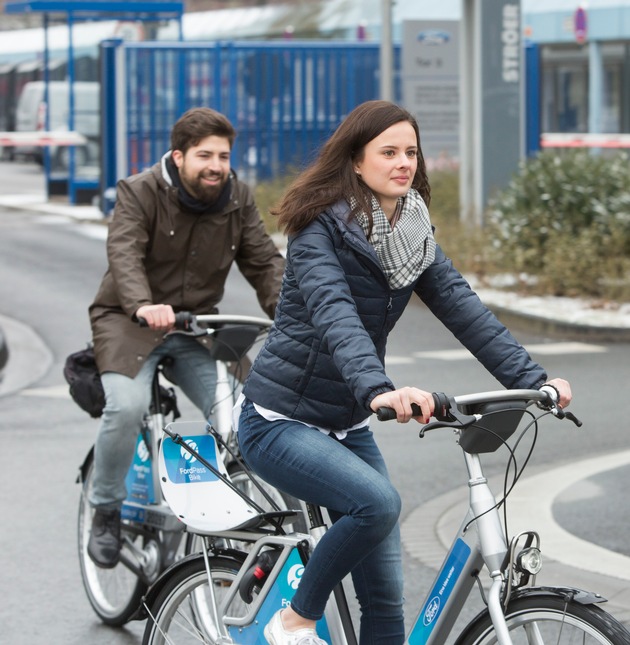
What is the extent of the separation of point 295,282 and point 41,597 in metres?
2.40

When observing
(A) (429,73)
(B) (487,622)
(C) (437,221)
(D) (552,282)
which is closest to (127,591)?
(B) (487,622)

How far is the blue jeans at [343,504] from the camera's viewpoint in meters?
3.50

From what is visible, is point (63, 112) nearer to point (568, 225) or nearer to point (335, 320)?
point (568, 225)

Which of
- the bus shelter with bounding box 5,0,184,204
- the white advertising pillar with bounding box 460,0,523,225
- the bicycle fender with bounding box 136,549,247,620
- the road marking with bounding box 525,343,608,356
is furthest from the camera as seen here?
the bus shelter with bounding box 5,0,184,204

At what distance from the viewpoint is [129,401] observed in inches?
197

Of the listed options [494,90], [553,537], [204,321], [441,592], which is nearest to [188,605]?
→ [441,592]

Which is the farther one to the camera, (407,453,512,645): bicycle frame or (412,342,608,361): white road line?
(412,342,608,361): white road line

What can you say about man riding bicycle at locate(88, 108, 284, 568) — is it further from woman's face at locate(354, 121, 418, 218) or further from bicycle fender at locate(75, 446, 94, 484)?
woman's face at locate(354, 121, 418, 218)

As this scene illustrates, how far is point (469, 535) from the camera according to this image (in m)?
3.42

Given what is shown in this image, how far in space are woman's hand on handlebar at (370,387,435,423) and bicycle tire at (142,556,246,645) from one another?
961 millimetres

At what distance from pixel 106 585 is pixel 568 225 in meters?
9.90

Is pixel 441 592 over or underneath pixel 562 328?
over

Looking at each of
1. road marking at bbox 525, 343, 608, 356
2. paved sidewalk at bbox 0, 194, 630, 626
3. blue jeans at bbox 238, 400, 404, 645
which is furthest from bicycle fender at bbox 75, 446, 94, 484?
road marking at bbox 525, 343, 608, 356

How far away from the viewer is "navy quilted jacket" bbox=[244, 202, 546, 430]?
11.5 ft
